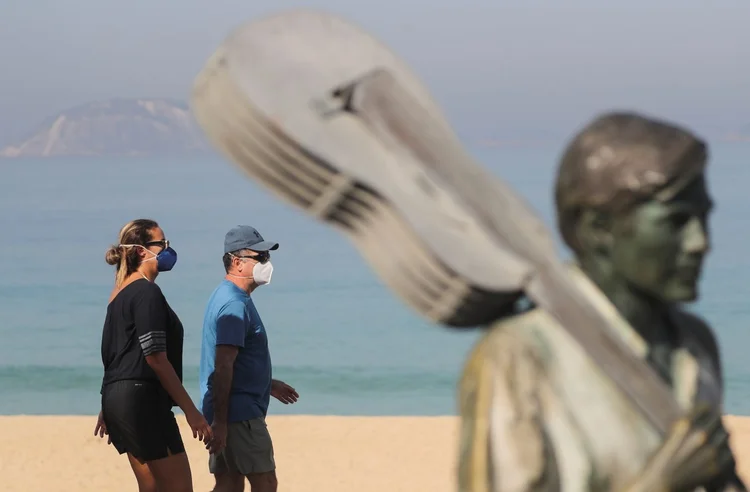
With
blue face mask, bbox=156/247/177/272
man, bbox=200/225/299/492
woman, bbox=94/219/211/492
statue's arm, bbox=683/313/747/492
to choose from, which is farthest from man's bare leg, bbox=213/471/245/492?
statue's arm, bbox=683/313/747/492

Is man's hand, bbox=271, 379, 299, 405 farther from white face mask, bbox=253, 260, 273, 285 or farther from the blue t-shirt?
white face mask, bbox=253, 260, 273, 285

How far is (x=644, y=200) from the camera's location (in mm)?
2770

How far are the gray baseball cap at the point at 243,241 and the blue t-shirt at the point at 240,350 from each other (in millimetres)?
199

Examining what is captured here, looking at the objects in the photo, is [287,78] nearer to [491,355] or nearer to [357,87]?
[357,87]

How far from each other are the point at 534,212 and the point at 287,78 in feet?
1.89

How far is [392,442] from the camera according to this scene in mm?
12547

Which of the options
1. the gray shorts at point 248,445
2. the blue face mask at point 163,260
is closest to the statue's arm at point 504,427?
the blue face mask at point 163,260

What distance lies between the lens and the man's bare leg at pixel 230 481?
7.54 m

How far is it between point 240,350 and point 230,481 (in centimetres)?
75

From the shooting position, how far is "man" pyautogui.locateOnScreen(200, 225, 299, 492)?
7230 millimetres

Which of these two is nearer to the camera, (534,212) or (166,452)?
(534,212)

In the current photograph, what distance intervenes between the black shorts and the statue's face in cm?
437

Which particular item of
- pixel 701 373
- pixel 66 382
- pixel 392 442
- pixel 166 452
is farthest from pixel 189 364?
pixel 701 373

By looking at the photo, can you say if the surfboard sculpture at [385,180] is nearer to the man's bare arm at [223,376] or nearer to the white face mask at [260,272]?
the man's bare arm at [223,376]
